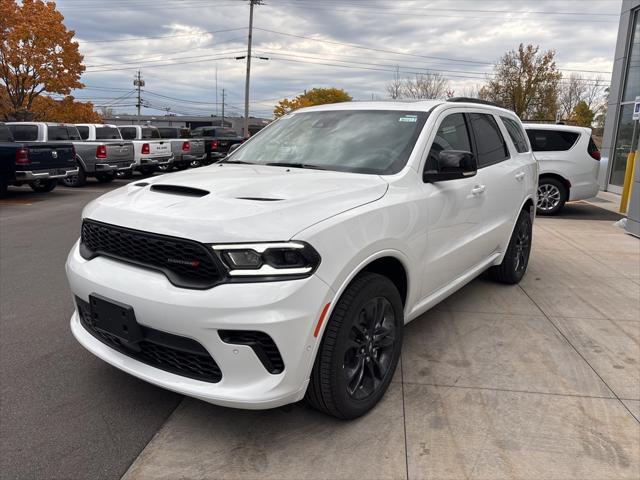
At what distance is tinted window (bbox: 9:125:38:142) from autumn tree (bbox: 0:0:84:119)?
418 inches

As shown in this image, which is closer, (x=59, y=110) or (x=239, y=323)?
(x=239, y=323)

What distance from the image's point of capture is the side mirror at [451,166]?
329 cm

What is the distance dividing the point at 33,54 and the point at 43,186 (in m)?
12.8

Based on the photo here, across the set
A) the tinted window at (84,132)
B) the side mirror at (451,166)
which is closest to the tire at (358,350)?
the side mirror at (451,166)

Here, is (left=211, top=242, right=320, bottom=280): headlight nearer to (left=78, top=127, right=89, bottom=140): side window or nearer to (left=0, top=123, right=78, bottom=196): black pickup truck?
(left=0, top=123, right=78, bottom=196): black pickup truck

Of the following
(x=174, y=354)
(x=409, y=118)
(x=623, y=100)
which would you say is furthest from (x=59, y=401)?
(x=623, y=100)

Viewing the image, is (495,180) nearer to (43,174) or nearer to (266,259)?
(266,259)

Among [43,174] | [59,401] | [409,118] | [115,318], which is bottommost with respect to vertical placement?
[59,401]

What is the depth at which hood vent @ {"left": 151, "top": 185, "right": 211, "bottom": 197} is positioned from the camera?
2803mm

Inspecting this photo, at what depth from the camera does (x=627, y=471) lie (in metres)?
2.54

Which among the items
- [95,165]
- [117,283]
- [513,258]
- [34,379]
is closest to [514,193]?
[513,258]

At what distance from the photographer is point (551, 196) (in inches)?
428

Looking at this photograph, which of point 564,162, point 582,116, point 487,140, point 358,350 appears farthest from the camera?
point 582,116

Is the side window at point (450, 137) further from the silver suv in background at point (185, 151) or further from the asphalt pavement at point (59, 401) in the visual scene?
the silver suv in background at point (185, 151)
